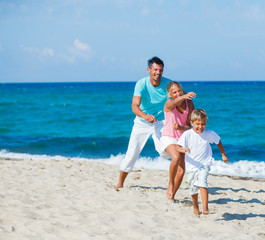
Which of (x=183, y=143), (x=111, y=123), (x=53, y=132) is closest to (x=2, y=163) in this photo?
(x=183, y=143)

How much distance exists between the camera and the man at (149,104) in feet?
18.9

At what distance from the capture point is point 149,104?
19.5ft

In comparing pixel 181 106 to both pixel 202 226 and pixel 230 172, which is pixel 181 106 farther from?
pixel 230 172

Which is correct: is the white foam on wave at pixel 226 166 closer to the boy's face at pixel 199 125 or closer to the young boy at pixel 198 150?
the young boy at pixel 198 150

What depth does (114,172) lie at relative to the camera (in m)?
8.31

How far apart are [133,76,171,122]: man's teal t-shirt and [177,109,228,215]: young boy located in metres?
1.10

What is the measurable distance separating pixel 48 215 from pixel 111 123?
1707 cm

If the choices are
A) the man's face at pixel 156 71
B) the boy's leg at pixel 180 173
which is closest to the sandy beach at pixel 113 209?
the boy's leg at pixel 180 173

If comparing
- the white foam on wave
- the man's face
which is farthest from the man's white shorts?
the white foam on wave

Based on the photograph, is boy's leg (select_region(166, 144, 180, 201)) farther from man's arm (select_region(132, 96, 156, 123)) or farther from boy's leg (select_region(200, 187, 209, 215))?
boy's leg (select_region(200, 187, 209, 215))

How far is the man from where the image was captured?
5.75 metres

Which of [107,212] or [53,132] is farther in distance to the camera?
[53,132]

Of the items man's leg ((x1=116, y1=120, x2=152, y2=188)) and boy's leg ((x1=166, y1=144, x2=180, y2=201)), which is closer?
boy's leg ((x1=166, y1=144, x2=180, y2=201))

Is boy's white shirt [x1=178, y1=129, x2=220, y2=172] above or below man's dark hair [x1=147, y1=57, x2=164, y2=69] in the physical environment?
below
